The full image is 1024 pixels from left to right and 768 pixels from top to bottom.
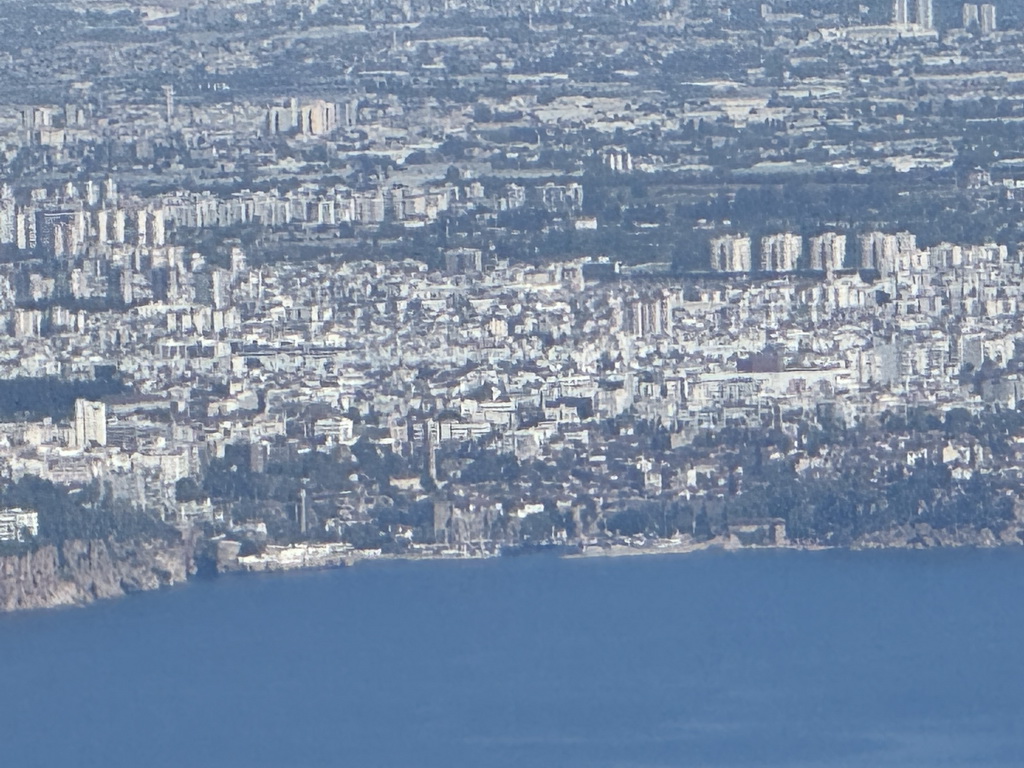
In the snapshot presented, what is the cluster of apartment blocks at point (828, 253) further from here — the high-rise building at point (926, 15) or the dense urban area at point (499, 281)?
the high-rise building at point (926, 15)

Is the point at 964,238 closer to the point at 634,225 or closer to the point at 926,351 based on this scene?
the point at 634,225

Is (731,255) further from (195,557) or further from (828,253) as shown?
(195,557)

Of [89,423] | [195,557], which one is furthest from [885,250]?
[195,557]

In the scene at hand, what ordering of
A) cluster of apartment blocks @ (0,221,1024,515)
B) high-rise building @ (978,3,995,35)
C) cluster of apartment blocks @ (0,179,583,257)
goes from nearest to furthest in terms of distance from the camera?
cluster of apartment blocks @ (0,221,1024,515)
cluster of apartment blocks @ (0,179,583,257)
high-rise building @ (978,3,995,35)

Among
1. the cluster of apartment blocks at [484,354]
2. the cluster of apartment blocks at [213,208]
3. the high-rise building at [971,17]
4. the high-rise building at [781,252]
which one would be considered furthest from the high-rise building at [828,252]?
the high-rise building at [971,17]

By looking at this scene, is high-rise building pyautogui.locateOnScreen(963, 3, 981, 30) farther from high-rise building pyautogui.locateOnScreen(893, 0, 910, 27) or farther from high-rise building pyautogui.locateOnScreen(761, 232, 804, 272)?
high-rise building pyautogui.locateOnScreen(761, 232, 804, 272)

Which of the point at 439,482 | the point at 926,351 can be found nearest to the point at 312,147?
the point at 926,351

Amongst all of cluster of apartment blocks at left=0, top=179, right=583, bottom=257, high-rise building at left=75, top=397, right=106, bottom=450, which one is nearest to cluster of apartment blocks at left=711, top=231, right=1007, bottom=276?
cluster of apartment blocks at left=0, top=179, right=583, bottom=257
